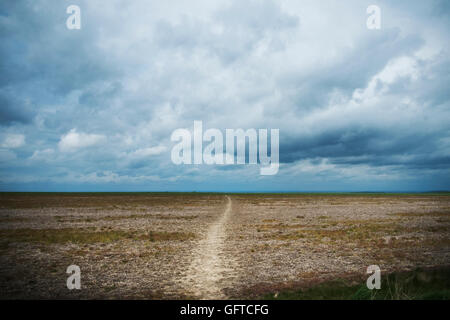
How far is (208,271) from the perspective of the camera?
42.3 ft

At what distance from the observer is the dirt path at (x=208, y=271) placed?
404 inches

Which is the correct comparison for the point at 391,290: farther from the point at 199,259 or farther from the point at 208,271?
the point at 199,259

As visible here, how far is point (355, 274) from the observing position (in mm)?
12148

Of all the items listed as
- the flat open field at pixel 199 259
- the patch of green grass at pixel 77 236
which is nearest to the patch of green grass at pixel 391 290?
the flat open field at pixel 199 259

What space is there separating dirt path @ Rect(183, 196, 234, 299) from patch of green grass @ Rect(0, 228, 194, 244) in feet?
14.4

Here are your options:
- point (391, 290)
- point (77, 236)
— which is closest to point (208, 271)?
point (391, 290)

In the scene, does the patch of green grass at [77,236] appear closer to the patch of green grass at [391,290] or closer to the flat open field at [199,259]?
the flat open field at [199,259]

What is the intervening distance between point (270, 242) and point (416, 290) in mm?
11553

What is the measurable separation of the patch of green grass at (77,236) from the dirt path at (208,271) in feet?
14.4

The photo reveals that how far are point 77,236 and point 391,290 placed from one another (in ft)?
77.6
